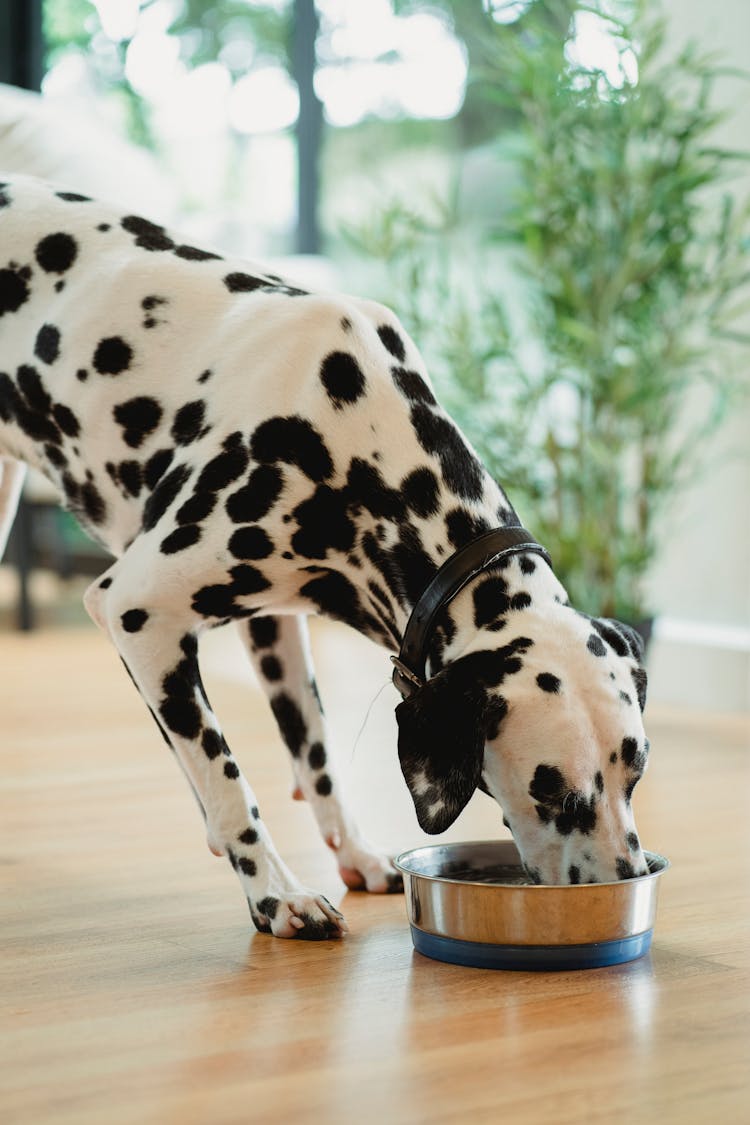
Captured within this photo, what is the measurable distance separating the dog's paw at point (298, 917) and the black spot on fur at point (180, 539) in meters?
0.55

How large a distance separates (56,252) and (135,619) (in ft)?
2.53


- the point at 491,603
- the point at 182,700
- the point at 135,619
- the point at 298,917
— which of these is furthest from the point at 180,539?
the point at 298,917

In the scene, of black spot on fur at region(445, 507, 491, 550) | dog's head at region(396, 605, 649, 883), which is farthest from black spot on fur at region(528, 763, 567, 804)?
black spot on fur at region(445, 507, 491, 550)

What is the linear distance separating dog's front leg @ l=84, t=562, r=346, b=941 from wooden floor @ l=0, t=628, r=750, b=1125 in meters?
0.05

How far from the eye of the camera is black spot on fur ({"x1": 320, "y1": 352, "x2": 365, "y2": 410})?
2227 millimetres

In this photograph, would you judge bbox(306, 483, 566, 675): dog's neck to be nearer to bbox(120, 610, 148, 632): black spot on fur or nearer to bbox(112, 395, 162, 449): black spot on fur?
bbox(120, 610, 148, 632): black spot on fur

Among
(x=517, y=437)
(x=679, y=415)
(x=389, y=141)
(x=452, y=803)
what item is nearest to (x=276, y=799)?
(x=452, y=803)

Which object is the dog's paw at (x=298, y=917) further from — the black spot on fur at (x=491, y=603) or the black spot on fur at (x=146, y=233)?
the black spot on fur at (x=146, y=233)

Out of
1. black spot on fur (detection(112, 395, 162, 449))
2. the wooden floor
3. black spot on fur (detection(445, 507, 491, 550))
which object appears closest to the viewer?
the wooden floor

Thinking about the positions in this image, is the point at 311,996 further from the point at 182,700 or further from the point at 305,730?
the point at 305,730

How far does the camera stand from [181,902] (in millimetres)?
2443

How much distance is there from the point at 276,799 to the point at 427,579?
1.26m

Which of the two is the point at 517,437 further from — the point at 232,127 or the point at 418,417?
the point at 232,127

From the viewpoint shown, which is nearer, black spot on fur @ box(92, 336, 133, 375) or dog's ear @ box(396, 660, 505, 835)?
dog's ear @ box(396, 660, 505, 835)
